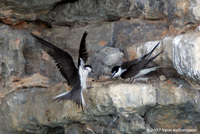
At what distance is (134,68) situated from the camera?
252cm

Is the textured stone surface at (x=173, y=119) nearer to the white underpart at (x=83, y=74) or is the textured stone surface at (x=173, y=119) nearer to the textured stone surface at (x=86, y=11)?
the white underpart at (x=83, y=74)

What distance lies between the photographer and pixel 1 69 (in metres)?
3.09

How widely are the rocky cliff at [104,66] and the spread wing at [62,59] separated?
0.16 meters

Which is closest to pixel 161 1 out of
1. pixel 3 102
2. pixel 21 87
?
pixel 21 87

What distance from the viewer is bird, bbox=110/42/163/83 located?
2.47 meters

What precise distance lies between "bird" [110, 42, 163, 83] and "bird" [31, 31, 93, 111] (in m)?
0.27

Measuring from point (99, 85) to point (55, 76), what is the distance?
916 millimetres

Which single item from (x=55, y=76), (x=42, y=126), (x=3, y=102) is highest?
(x=55, y=76)

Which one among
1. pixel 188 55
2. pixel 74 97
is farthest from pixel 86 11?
pixel 188 55

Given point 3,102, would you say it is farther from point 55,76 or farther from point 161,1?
point 161,1

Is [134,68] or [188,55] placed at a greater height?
[188,55]

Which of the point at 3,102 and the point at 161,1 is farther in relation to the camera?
the point at 3,102

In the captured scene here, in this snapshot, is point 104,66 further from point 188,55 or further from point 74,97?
point 188,55

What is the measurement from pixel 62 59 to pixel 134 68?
0.62m
